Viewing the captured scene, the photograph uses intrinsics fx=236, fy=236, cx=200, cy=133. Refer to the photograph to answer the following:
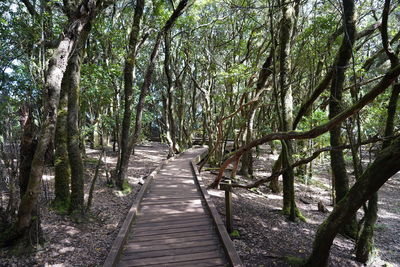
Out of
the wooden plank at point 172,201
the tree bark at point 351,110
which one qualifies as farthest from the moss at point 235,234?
the tree bark at point 351,110

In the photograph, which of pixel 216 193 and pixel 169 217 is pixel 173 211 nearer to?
pixel 169 217

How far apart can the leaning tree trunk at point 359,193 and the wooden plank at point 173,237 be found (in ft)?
6.41

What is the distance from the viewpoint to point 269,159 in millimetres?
20078

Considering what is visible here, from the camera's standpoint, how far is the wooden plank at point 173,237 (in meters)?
4.53

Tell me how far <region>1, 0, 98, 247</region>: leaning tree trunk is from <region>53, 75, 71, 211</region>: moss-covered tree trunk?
1.90 metres

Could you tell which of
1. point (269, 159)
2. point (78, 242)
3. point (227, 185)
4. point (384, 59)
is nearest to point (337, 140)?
point (227, 185)

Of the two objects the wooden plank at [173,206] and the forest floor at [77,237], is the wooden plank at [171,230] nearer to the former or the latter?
the forest floor at [77,237]

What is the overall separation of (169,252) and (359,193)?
3109 mm

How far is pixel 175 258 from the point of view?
3.97 meters

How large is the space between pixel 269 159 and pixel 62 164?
A: 1699 cm

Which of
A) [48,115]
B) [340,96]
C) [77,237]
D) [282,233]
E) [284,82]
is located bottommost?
[282,233]

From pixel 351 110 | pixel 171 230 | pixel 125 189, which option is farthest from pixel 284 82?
pixel 125 189

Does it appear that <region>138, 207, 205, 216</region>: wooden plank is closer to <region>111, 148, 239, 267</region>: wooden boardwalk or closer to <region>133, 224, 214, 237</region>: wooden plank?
<region>111, 148, 239, 267</region>: wooden boardwalk

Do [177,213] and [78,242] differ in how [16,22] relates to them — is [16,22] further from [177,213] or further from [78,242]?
[177,213]
